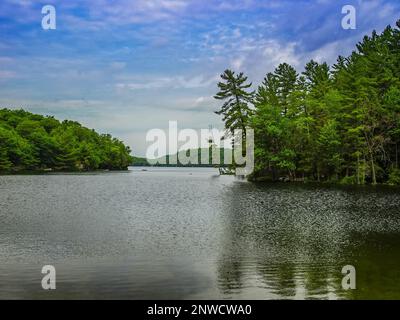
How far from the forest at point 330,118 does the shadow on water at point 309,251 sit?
28.9 meters

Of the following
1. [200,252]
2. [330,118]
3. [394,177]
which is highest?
[330,118]

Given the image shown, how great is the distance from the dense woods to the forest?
65669mm

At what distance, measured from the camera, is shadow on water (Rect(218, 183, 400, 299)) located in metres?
11.4

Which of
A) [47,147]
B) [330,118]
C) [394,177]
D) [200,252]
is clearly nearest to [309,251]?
[200,252]

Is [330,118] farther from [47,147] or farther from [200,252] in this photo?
[47,147]

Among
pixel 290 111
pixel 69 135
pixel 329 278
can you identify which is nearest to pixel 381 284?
pixel 329 278

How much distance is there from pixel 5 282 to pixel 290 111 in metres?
62.9

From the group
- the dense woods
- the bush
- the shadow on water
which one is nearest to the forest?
the bush

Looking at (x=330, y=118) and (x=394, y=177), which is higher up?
(x=330, y=118)

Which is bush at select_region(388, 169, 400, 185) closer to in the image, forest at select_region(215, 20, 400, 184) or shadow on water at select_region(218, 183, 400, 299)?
forest at select_region(215, 20, 400, 184)

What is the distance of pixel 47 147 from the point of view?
129 m

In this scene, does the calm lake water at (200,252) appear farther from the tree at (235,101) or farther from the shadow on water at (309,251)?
the tree at (235,101)

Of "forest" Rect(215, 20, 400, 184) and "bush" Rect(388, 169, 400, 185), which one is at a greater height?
"forest" Rect(215, 20, 400, 184)

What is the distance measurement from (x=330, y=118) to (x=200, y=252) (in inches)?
2154
